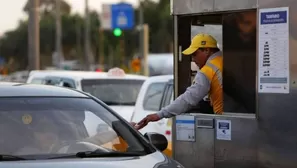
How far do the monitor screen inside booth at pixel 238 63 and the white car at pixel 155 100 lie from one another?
2374mm

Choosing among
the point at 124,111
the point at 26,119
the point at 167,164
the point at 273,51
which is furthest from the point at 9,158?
the point at 124,111

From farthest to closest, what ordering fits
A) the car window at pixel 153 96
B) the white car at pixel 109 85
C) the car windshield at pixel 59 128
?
the white car at pixel 109 85
the car window at pixel 153 96
the car windshield at pixel 59 128

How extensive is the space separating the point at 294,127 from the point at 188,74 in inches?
67.2

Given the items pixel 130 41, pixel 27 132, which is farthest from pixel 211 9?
pixel 130 41

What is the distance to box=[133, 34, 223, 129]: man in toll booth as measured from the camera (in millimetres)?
6676

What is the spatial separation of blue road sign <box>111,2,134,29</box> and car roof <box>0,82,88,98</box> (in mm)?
21190

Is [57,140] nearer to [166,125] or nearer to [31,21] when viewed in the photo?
[166,125]

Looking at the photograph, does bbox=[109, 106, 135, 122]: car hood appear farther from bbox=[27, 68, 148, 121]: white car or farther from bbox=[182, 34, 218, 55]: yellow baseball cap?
bbox=[182, 34, 218, 55]: yellow baseball cap

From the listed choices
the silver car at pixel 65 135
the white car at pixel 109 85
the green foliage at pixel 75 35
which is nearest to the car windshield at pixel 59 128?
the silver car at pixel 65 135

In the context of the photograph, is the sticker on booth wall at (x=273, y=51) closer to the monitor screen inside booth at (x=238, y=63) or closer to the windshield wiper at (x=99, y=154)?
the monitor screen inside booth at (x=238, y=63)

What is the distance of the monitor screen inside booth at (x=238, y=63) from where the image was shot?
22.7 feet

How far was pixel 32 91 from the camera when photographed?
5773mm

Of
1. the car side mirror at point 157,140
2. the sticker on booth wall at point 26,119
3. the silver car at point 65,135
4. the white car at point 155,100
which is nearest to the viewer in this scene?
the silver car at point 65,135

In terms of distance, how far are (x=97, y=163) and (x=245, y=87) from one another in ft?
8.25
